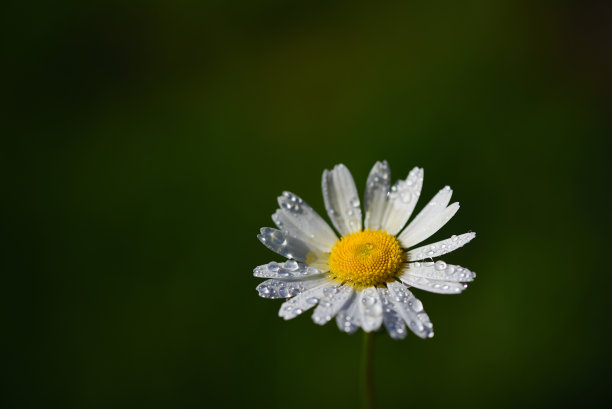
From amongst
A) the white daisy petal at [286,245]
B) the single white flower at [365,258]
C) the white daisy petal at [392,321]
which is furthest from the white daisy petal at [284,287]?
the white daisy petal at [392,321]

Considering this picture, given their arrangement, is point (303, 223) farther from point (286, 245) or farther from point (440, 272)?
point (440, 272)

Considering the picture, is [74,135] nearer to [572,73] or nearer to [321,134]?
[321,134]

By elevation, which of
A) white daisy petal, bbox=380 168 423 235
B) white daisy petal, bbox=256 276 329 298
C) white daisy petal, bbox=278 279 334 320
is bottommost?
white daisy petal, bbox=278 279 334 320

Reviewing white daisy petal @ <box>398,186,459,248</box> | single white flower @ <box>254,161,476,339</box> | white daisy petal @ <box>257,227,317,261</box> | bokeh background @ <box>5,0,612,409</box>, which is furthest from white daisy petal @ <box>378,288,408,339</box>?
bokeh background @ <box>5,0,612,409</box>

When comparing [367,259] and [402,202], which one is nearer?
[367,259]

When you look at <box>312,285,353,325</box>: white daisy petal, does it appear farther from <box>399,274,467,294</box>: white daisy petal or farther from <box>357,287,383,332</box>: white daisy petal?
<box>399,274,467,294</box>: white daisy petal

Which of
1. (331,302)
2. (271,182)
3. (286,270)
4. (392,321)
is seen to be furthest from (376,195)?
(271,182)

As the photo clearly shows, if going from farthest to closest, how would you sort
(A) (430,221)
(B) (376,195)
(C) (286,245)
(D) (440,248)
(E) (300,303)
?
(B) (376,195) → (C) (286,245) → (A) (430,221) → (D) (440,248) → (E) (300,303)

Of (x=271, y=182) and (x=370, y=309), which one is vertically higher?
(x=271, y=182)
